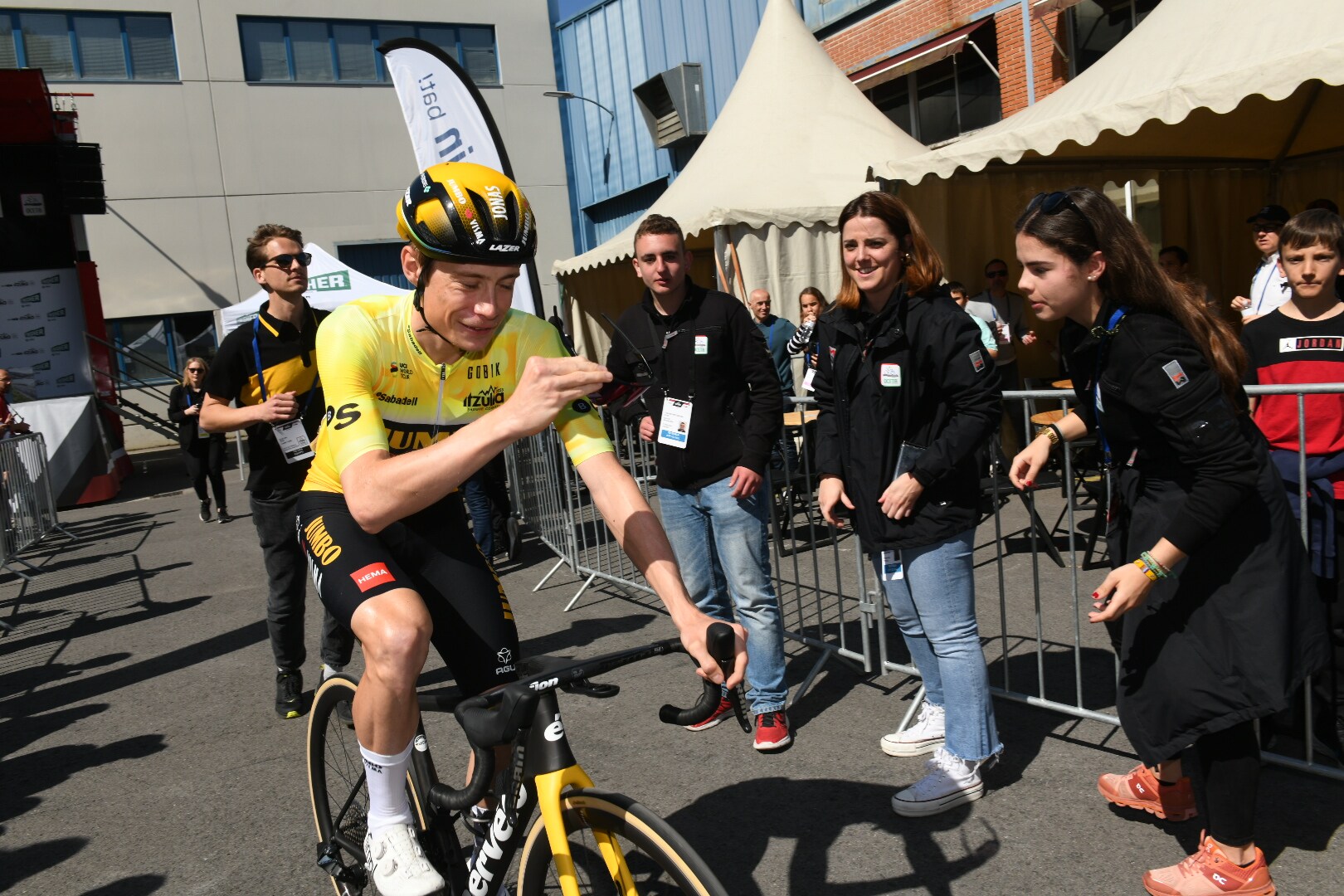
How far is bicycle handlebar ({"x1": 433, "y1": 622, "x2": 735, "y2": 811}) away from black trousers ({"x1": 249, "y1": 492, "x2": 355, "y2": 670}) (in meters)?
3.45

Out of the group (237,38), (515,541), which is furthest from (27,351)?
(515,541)

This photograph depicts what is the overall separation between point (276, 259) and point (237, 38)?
23772 mm

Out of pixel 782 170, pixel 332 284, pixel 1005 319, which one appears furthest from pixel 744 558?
pixel 332 284

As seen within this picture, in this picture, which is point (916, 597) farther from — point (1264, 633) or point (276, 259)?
point (276, 259)

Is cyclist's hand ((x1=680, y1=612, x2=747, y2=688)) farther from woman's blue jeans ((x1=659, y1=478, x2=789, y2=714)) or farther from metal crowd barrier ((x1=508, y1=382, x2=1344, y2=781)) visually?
woman's blue jeans ((x1=659, y1=478, x2=789, y2=714))

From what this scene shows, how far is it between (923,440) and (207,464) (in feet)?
37.3

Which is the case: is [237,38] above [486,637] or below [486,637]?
above

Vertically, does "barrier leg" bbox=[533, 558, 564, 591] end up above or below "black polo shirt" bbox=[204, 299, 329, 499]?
below

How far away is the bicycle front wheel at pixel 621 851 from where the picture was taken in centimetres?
176

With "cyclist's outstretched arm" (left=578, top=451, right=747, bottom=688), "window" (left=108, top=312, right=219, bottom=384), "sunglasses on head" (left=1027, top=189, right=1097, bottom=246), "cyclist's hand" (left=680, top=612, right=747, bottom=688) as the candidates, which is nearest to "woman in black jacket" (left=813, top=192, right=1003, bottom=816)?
"sunglasses on head" (left=1027, top=189, right=1097, bottom=246)

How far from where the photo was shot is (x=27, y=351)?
1759 centimetres

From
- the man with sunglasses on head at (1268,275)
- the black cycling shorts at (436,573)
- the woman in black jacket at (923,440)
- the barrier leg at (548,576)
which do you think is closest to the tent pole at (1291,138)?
the man with sunglasses on head at (1268,275)

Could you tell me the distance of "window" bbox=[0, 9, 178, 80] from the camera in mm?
23141

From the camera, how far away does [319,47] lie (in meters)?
25.6
